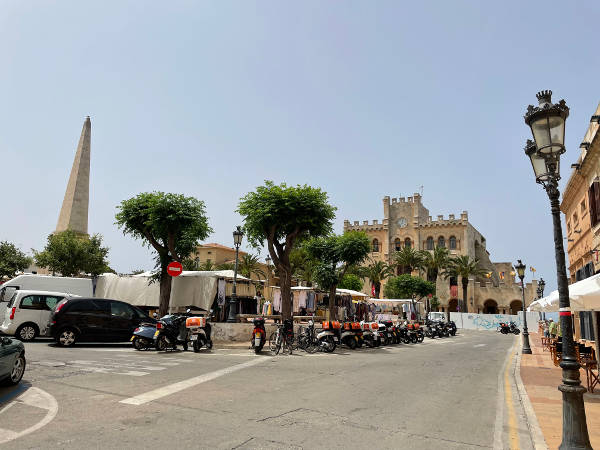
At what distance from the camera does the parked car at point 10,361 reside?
22.8 feet

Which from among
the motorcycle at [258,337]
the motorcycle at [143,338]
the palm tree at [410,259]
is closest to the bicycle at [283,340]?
the motorcycle at [258,337]

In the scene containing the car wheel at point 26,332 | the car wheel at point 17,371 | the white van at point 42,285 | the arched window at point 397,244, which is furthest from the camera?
the arched window at point 397,244

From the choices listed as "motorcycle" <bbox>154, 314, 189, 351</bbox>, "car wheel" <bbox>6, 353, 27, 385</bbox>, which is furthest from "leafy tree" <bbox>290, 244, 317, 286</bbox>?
"car wheel" <bbox>6, 353, 27, 385</bbox>

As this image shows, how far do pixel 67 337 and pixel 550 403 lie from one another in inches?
534

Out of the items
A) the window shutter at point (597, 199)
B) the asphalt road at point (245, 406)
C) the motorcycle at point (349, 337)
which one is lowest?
the asphalt road at point (245, 406)

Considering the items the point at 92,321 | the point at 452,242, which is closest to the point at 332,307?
the point at 92,321

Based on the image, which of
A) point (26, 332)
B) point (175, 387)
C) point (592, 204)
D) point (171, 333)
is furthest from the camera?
point (26, 332)

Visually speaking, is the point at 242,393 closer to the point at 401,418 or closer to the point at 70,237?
the point at 401,418

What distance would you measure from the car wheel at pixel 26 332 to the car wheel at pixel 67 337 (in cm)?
217

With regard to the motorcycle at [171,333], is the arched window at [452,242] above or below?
above

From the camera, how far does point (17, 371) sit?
753 cm

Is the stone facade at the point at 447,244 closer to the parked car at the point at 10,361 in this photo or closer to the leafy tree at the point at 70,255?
the leafy tree at the point at 70,255

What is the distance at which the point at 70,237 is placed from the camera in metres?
35.5

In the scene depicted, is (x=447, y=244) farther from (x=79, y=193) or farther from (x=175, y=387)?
(x=175, y=387)
